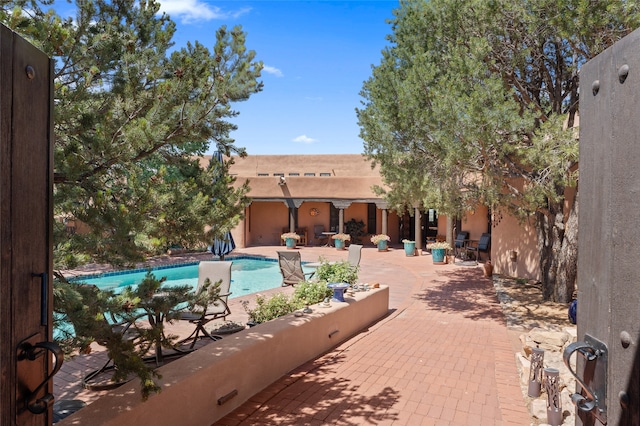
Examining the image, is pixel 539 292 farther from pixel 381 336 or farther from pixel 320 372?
pixel 320 372

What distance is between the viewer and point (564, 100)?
1028 cm

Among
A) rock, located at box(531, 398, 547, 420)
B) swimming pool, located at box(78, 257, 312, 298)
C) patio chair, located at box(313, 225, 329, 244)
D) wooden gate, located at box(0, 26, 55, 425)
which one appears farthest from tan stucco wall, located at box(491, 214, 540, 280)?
wooden gate, located at box(0, 26, 55, 425)

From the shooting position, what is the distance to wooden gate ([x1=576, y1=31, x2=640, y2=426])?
134cm

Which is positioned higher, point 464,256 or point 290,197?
point 290,197

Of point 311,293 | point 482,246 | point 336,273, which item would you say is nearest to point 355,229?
point 482,246

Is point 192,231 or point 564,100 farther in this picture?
point 564,100

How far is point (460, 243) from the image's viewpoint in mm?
18672

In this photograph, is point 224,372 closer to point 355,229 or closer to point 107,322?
point 107,322

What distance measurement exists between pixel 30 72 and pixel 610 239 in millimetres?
2274

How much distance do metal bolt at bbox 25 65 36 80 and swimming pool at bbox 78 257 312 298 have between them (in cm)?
1126

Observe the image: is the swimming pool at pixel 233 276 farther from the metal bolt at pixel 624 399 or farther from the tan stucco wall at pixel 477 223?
the metal bolt at pixel 624 399

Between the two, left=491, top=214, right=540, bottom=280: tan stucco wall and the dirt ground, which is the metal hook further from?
left=491, top=214, right=540, bottom=280: tan stucco wall

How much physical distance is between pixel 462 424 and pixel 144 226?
3699mm

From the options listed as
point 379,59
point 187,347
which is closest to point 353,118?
point 379,59
